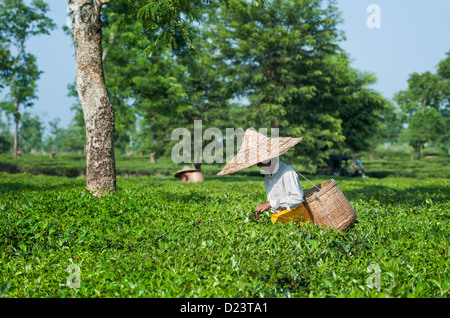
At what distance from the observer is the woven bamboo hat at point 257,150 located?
511 centimetres

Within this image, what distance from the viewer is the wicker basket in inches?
198

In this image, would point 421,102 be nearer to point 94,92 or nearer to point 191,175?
point 191,175

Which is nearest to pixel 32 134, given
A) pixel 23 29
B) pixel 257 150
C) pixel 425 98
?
pixel 23 29

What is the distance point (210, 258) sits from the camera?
405 cm

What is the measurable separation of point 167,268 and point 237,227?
1.53 meters

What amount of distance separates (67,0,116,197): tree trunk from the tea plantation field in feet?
5.10

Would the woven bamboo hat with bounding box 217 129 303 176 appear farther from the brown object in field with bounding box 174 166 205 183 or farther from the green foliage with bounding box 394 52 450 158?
the green foliage with bounding box 394 52 450 158

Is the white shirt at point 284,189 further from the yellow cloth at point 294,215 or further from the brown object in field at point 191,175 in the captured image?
the brown object in field at point 191,175

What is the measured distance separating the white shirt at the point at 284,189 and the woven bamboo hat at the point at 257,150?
0.87 feet

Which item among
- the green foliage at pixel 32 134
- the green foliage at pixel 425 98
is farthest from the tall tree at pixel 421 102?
the green foliage at pixel 32 134

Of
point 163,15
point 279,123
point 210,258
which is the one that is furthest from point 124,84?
point 210,258

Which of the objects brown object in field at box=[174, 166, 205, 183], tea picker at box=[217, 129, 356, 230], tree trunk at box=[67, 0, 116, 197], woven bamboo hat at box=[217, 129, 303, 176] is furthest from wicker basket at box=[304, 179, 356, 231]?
brown object in field at box=[174, 166, 205, 183]
